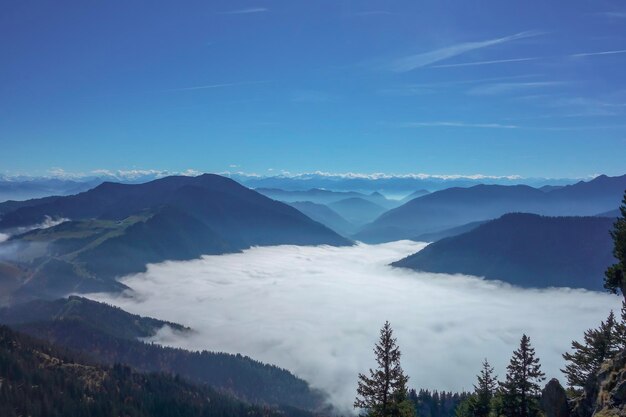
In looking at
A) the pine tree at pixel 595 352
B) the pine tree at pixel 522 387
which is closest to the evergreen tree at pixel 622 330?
the pine tree at pixel 595 352

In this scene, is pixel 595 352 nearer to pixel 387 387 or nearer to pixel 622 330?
pixel 622 330

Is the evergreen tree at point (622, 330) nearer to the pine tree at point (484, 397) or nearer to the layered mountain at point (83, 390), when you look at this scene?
the pine tree at point (484, 397)

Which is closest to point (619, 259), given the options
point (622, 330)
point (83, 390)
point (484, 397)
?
point (622, 330)

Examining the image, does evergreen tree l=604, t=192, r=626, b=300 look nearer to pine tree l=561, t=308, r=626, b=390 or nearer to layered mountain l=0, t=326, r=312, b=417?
pine tree l=561, t=308, r=626, b=390

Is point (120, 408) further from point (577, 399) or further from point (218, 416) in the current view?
point (577, 399)

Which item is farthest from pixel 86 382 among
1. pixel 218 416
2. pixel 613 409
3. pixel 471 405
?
pixel 613 409

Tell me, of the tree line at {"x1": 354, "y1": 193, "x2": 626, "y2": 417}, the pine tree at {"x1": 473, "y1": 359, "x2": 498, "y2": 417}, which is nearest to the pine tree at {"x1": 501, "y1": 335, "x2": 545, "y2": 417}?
the tree line at {"x1": 354, "y1": 193, "x2": 626, "y2": 417}
